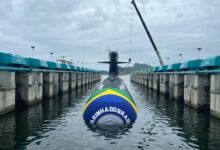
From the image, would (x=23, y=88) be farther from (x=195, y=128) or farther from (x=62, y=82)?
(x=62, y=82)

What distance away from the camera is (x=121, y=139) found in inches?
683

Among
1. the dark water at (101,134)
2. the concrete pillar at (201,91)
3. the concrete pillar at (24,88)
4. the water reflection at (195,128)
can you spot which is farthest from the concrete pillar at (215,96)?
the concrete pillar at (24,88)

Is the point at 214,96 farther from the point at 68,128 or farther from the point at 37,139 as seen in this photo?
the point at 37,139

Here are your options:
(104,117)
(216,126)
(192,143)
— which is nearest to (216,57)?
(216,126)

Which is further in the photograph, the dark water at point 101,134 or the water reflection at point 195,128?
the water reflection at point 195,128

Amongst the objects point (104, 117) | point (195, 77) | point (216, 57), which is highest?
point (216, 57)

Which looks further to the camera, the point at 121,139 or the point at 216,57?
the point at 216,57

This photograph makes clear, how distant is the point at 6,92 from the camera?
89.0ft

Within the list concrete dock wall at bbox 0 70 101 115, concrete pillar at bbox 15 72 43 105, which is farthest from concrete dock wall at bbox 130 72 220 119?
concrete dock wall at bbox 0 70 101 115

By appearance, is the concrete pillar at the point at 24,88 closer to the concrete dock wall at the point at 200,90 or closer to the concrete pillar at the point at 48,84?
the concrete pillar at the point at 48,84

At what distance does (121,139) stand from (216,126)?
36.6 feet

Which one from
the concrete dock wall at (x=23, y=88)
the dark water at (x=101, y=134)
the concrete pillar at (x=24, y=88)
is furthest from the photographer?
the concrete pillar at (x=24, y=88)

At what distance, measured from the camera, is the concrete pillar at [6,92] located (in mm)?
26250

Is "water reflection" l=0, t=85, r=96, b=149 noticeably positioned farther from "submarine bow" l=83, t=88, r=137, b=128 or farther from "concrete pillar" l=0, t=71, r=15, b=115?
"submarine bow" l=83, t=88, r=137, b=128
